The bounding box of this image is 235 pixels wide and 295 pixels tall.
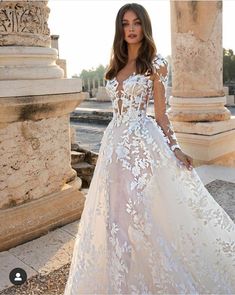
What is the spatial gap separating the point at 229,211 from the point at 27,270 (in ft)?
6.94

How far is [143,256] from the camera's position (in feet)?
6.81

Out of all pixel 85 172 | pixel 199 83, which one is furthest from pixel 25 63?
pixel 199 83

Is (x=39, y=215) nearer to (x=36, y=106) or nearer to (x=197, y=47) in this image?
(x=36, y=106)

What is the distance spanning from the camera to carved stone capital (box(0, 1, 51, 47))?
2.92 metres

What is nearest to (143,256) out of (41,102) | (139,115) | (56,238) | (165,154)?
(165,154)

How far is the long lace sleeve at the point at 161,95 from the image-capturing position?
83.5 inches

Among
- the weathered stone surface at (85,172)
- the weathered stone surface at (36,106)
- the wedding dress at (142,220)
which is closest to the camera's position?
the wedding dress at (142,220)

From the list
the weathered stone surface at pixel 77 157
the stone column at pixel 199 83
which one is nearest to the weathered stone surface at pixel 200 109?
the stone column at pixel 199 83

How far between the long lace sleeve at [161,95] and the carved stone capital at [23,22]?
1.33m

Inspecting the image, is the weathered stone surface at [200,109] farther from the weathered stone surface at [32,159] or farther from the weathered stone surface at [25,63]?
the weathered stone surface at [25,63]

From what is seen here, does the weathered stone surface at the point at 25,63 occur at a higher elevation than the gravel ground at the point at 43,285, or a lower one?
higher

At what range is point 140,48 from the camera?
2.17 m

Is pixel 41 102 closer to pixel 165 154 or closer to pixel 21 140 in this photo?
pixel 21 140

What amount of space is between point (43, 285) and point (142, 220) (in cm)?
92
